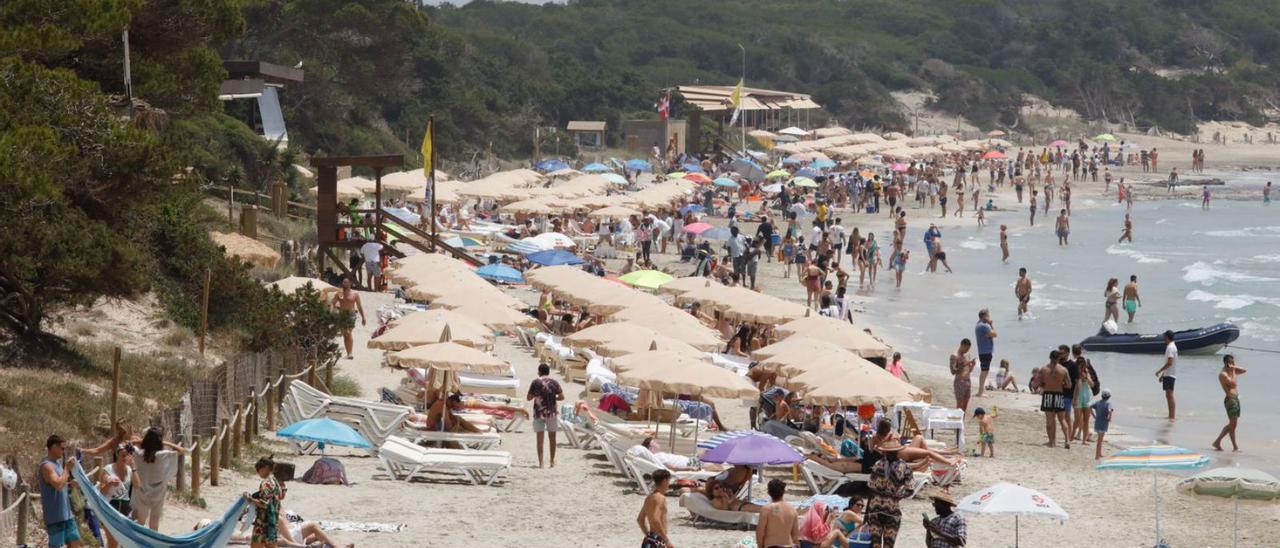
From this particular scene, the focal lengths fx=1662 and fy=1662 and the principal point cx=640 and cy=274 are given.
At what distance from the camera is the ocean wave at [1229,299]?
32062 mm

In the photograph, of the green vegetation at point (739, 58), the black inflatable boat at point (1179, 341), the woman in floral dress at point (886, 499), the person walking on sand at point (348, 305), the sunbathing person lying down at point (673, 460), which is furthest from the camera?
the green vegetation at point (739, 58)

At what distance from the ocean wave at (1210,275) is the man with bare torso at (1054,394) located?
19613mm

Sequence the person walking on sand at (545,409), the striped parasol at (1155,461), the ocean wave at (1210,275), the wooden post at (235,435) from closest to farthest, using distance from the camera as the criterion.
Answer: the striped parasol at (1155,461)
the wooden post at (235,435)
the person walking on sand at (545,409)
the ocean wave at (1210,275)

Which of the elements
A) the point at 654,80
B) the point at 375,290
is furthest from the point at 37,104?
the point at 654,80

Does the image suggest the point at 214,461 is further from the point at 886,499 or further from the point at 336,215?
the point at 336,215

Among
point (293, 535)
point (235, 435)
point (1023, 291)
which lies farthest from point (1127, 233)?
point (293, 535)

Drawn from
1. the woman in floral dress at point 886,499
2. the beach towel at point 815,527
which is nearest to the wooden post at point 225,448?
the beach towel at point 815,527

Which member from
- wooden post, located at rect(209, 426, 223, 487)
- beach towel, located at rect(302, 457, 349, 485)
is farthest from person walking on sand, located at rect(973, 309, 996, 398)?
wooden post, located at rect(209, 426, 223, 487)

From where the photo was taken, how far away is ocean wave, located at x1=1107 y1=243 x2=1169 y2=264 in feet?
130

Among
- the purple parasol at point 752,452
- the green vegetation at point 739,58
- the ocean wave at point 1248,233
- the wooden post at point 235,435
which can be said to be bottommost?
the ocean wave at point 1248,233

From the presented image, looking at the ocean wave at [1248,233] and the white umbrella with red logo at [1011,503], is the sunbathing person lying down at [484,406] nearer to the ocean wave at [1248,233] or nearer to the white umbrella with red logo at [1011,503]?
the white umbrella with red logo at [1011,503]

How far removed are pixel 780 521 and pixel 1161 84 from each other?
9697cm

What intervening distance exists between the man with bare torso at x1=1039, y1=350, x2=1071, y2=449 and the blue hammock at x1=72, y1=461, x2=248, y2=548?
9805 mm

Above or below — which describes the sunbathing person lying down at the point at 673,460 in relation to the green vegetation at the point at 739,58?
below
